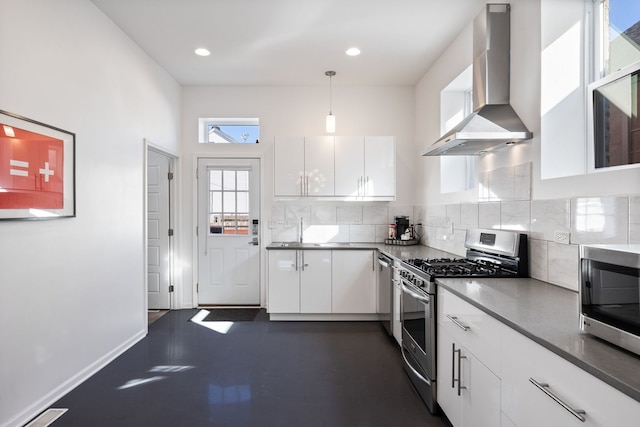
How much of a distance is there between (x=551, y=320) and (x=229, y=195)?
12.9ft

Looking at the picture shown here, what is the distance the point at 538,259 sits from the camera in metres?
2.14

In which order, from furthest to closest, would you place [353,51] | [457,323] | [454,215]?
[353,51] → [454,215] → [457,323]

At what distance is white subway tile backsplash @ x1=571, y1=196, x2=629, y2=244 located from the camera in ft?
5.18

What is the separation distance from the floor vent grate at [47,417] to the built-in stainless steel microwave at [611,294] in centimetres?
288

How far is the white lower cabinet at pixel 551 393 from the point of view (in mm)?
893

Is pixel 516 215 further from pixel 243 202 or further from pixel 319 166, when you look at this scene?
pixel 243 202

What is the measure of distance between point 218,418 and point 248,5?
299 cm

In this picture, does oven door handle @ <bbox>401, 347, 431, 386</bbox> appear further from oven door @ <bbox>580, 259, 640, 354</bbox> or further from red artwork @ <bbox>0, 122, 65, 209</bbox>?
red artwork @ <bbox>0, 122, 65, 209</bbox>

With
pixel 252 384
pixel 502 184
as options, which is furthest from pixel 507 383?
pixel 252 384

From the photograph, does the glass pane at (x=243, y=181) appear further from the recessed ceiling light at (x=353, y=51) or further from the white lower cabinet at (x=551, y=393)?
the white lower cabinet at (x=551, y=393)

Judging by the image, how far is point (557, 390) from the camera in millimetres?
1097

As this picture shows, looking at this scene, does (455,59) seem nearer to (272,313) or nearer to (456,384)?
(456,384)

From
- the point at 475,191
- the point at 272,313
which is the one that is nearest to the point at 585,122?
the point at 475,191

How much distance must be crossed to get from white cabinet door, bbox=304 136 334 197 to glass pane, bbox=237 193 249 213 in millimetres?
910
